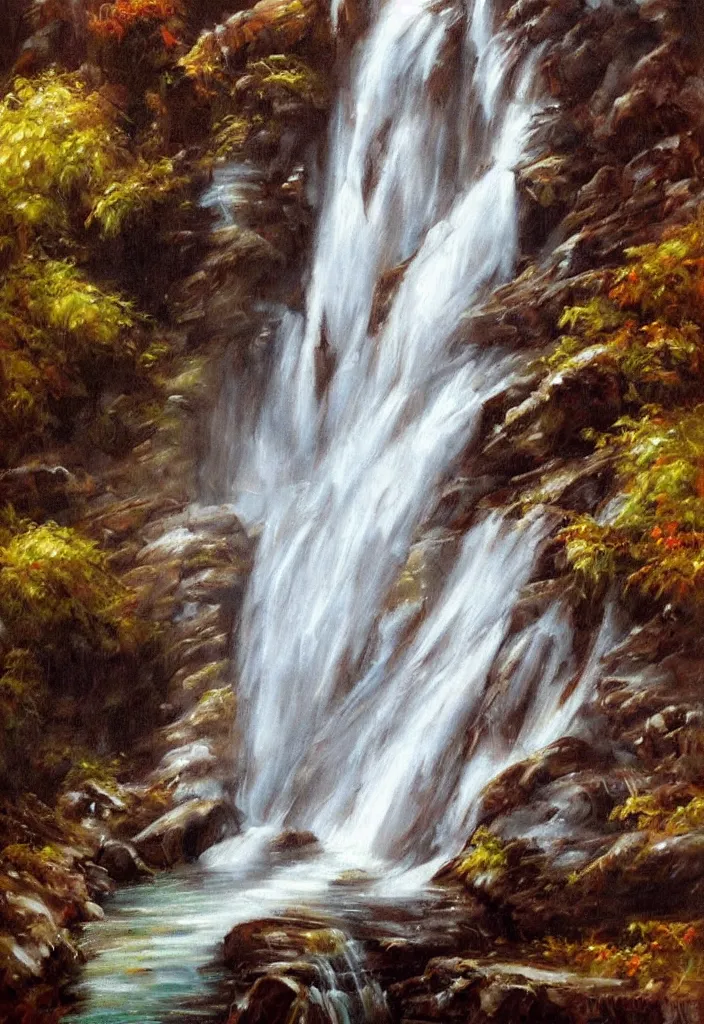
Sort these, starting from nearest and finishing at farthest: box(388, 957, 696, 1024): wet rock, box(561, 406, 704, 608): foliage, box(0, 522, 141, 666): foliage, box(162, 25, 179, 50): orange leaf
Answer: box(388, 957, 696, 1024): wet rock
box(561, 406, 704, 608): foliage
box(0, 522, 141, 666): foliage
box(162, 25, 179, 50): orange leaf

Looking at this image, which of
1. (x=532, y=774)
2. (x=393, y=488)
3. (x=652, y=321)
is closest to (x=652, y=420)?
(x=652, y=321)

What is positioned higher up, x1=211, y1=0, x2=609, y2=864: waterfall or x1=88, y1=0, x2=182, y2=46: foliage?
x1=88, y1=0, x2=182, y2=46: foliage

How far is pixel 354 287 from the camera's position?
3.73 m

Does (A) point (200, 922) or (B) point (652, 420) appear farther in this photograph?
(B) point (652, 420)

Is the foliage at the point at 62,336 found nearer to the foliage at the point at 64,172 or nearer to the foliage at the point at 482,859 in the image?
the foliage at the point at 64,172

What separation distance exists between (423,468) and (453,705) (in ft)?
2.36

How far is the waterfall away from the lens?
2947 millimetres

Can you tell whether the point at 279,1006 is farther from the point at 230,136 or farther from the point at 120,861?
the point at 230,136

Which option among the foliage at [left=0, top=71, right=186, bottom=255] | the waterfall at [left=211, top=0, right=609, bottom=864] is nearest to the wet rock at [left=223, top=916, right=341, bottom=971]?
the waterfall at [left=211, top=0, right=609, bottom=864]

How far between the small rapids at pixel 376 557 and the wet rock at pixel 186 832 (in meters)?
0.04

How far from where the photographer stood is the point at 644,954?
2535 mm

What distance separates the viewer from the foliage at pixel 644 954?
2508mm

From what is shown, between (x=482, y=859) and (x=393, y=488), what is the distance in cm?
111

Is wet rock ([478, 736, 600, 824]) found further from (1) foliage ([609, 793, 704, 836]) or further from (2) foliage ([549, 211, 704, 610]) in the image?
(2) foliage ([549, 211, 704, 610])
